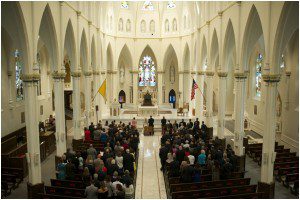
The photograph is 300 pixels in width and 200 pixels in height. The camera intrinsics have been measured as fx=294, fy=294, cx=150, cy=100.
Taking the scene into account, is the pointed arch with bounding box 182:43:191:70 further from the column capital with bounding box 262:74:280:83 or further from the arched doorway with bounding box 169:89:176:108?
the column capital with bounding box 262:74:280:83

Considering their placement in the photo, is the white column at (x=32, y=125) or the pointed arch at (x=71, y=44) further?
the pointed arch at (x=71, y=44)

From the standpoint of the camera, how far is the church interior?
12375 mm

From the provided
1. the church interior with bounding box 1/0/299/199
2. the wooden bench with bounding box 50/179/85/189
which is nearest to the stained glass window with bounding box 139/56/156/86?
the church interior with bounding box 1/0/299/199

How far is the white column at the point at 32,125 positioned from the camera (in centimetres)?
1262

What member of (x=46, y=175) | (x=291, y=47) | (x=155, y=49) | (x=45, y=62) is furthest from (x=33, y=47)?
(x=155, y=49)

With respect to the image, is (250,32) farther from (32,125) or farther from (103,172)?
(32,125)

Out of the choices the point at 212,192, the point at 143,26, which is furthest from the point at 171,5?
the point at 212,192

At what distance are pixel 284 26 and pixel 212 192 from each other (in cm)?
736

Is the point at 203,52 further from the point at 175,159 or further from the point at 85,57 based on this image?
the point at 175,159

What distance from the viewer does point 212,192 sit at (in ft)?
36.1

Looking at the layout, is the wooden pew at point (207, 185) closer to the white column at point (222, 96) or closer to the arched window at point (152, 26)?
the white column at point (222, 96)

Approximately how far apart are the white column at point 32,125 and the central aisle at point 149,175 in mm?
4635

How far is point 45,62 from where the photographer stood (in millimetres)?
30281

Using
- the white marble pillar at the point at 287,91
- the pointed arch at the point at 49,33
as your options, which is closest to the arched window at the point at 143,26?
the white marble pillar at the point at 287,91
